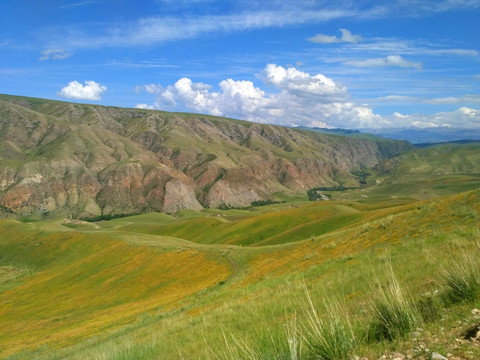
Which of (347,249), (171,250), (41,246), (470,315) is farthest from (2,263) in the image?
(470,315)

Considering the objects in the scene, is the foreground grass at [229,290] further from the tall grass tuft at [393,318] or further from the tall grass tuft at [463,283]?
the tall grass tuft at [463,283]

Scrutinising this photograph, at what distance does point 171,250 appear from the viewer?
48.2 meters

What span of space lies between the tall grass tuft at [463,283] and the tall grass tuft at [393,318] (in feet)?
3.40

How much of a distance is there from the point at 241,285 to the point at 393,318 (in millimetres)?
19020

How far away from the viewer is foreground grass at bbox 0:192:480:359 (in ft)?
17.4

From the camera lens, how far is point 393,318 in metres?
5.04

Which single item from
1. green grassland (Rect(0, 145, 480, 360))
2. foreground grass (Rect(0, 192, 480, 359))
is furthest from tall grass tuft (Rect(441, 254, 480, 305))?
foreground grass (Rect(0, 192, 480, 359))

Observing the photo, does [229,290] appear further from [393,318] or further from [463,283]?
[393,318]

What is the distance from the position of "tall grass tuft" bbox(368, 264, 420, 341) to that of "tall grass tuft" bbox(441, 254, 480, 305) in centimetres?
104

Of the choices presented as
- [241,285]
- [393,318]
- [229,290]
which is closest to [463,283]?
[393,318]

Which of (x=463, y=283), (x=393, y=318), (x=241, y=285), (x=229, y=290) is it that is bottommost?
(x=241, y=285)

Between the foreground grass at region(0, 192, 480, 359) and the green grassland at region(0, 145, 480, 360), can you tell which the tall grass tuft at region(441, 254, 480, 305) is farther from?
the foreground grass at region(0, 192, 480, 359)

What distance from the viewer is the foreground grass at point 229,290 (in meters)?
5.30

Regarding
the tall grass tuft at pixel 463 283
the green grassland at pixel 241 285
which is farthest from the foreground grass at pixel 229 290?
the tall grass tuft at pixel 463 283
